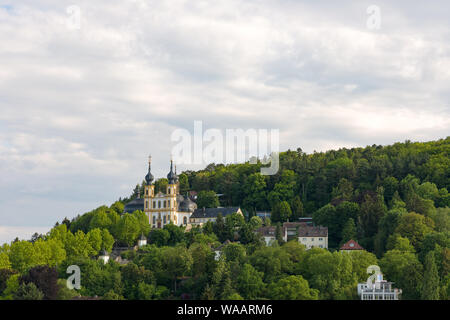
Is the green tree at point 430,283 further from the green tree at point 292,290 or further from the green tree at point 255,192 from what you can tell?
the green tree at point 255,192

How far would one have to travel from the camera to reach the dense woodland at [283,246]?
70.2m

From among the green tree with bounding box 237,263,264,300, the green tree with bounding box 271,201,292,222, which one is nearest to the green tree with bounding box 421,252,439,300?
the green tree with bounding box 237,263,264,300

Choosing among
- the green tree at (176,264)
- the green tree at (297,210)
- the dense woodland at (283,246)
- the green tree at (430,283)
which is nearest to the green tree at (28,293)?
the dense woodland at (283,246)

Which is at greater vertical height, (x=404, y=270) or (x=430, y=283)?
(x=404, y=270)

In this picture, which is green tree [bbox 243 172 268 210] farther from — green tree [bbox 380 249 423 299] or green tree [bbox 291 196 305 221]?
green tree [bbox 380 249 423 299]

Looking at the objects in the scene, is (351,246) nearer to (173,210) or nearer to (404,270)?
(404,270)

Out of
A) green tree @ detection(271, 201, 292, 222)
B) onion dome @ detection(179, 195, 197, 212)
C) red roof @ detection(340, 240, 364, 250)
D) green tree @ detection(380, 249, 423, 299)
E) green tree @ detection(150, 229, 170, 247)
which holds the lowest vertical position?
green tree @ detection(380, 249, 423, 299)

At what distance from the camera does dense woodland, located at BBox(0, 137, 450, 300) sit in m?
70.2

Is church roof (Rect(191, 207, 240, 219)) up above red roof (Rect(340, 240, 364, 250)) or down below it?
above

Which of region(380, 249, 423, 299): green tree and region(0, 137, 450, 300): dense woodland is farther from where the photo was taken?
region(0, 137, 450, 300): dense woodland

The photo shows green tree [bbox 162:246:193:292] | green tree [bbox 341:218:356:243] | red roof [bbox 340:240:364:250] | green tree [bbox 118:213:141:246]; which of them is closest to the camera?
green tree [bbox 162:246:193:292]

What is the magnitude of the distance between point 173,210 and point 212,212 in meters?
5.22

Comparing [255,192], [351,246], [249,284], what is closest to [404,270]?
[351,246]

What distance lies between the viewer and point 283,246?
78938 millimetres
